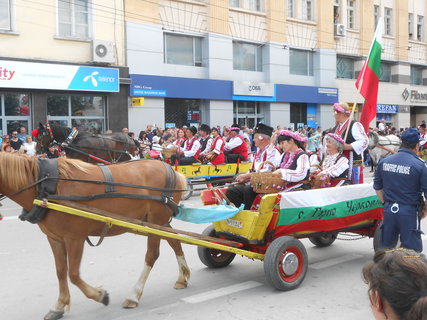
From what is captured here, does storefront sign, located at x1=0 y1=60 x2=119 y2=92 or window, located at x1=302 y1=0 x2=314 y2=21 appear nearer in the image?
storefront sign, located at x1=0 y1=60 x2=119 y2=92

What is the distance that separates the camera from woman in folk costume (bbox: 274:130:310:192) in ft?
19.3

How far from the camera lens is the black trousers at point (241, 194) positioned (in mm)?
6094

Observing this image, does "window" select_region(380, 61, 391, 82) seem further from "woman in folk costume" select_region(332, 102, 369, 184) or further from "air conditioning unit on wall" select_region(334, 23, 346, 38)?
"woman in folk costume" select_region(332, 102, 369, 184)

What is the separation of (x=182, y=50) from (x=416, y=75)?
22.0 meters

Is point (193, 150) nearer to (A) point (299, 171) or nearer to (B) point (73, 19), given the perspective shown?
(A) point (299, 171)

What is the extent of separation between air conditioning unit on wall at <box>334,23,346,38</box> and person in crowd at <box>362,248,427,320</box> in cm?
3046

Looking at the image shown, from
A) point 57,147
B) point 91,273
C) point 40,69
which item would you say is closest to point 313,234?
point 91,273

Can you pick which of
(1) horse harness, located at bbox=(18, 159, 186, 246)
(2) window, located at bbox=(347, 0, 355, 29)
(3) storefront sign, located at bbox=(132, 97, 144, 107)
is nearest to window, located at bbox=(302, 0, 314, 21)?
(2) window, located at bbox=(347, 0, 355, 29)

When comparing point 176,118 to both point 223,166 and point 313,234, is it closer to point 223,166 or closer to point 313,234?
point 223,166

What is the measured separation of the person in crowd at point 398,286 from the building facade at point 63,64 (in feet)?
58.5

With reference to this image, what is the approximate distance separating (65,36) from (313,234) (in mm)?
16793

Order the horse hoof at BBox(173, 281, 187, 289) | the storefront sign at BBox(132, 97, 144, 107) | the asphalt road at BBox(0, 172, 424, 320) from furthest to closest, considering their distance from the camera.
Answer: the storefront sign at BBox(132, 97, 144, 107) < the horse hoof at BBox(173, 281, 187, 289) < the asphalt road at BBox(0, 172, 424, 320)

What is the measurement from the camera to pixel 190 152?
1288cm

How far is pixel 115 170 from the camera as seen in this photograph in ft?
16.2
